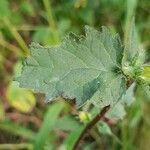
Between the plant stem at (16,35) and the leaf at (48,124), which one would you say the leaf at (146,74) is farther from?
the plant stem at (16,35)

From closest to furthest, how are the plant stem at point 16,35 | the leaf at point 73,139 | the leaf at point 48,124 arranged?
1. the leaf at point 73,139
2. the leaf at point 48,124
3. the plant stem at point 16,35

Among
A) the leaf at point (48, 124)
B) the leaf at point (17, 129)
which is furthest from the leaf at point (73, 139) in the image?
the leaf at point (17, 129)

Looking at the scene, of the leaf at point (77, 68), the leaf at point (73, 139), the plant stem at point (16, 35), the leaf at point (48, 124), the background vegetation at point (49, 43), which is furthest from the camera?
the plant stem at point (16, 35)

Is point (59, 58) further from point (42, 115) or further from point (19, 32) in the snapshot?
point (19, 32)

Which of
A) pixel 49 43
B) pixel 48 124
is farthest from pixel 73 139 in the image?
pixel 49 43

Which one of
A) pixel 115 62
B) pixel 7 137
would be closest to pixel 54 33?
pixel 7 137

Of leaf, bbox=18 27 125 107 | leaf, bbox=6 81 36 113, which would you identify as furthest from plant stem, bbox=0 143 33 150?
leaf, bbox=18 27 125 107

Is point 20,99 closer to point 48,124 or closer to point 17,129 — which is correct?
point 17,129

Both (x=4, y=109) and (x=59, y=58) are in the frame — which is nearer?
(x=59, y=58)
